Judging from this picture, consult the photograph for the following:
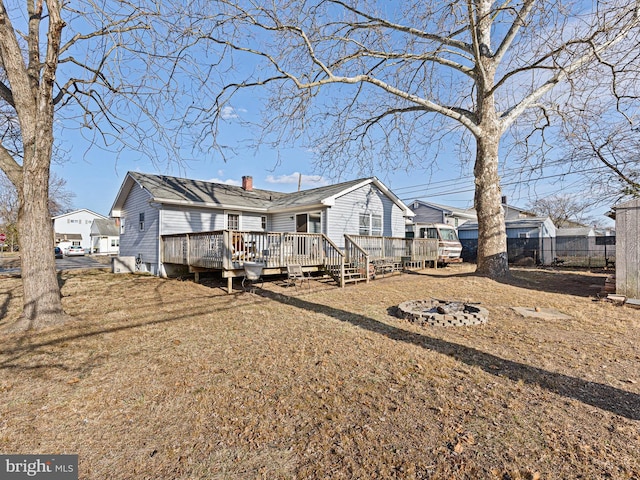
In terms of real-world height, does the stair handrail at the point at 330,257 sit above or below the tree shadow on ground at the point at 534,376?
above

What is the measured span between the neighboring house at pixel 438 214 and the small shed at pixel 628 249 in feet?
65.7

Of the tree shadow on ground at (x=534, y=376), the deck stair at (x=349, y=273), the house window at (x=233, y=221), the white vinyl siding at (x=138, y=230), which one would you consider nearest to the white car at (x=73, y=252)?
the white vinyl siding at (x=138, y=230)

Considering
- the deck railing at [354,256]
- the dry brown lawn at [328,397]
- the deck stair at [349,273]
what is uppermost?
the deck railing at [354,256]

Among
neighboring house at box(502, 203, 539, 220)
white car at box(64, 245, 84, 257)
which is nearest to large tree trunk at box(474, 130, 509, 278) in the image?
neighboring house at box(502, 203, 539, 220)

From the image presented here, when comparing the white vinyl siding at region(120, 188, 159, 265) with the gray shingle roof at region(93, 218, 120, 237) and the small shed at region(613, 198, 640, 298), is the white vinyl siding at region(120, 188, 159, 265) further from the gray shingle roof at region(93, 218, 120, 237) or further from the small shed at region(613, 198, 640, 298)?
the gray shingle roof at region(93, 218, 120, 237)

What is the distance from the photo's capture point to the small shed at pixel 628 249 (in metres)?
7.21

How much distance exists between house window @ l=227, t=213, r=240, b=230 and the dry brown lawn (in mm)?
9054

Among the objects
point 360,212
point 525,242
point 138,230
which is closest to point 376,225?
point 360,212

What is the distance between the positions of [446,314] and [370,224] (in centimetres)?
1064

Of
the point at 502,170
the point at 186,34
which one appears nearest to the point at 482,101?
the point at 502,170

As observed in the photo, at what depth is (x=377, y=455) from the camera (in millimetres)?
2207

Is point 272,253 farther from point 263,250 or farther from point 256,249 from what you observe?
point 256,249

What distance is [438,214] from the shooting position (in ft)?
94.8
